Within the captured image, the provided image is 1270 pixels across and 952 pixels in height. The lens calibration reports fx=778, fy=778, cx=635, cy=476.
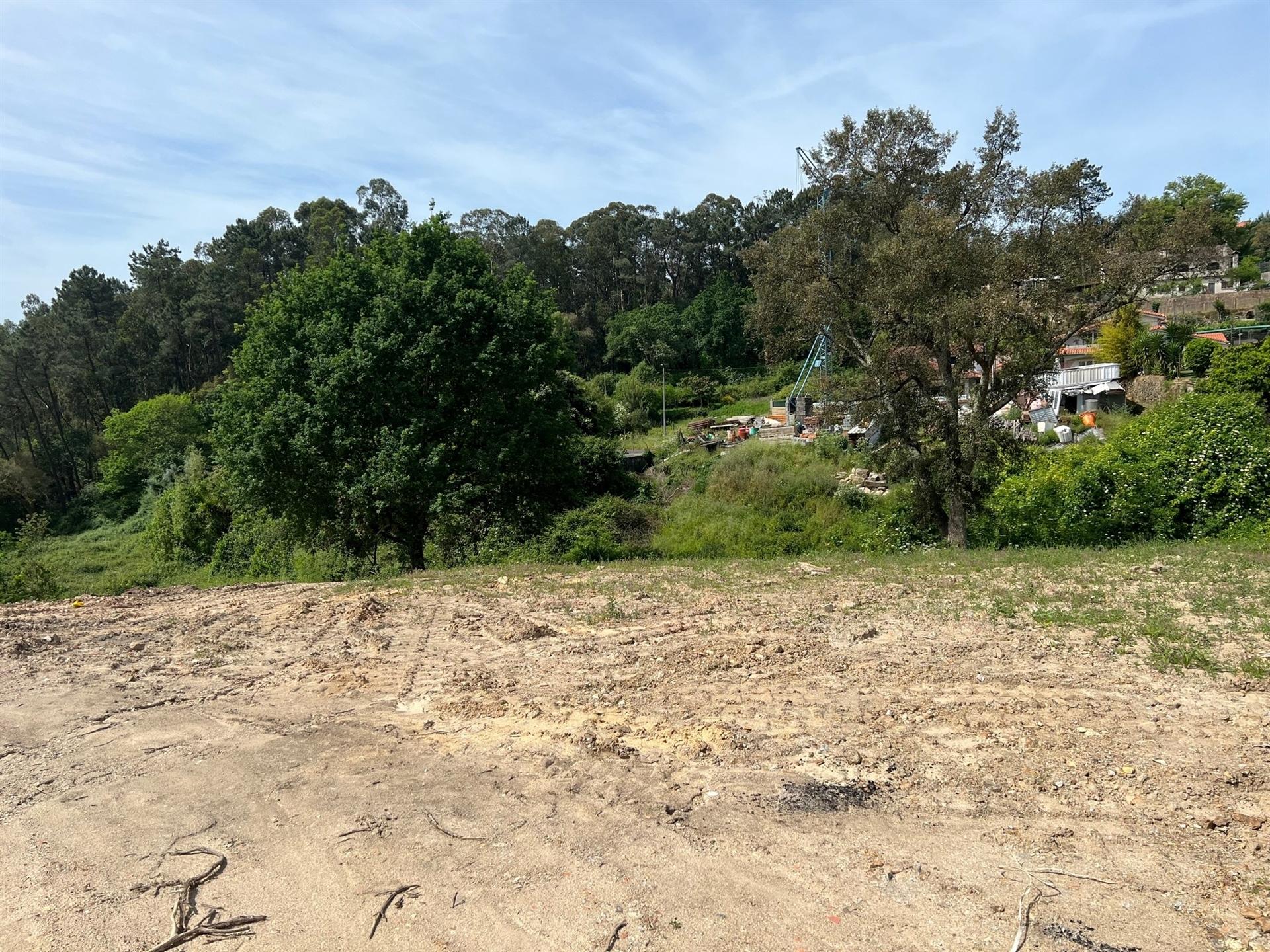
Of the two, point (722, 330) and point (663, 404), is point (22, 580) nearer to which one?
point (663, 404)

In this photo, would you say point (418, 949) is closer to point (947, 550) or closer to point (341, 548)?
point (947, 550)

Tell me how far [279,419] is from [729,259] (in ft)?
191

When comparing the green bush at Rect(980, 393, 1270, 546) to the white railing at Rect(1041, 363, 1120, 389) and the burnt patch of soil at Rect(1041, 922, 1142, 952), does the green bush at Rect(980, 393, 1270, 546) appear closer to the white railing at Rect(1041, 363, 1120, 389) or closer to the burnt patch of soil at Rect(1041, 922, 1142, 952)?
the burnt patch of soil at Rect(1041, 922, 1142, 952)

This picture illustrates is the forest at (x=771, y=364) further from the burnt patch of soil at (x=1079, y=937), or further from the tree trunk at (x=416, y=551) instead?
the burnt patch of soil at (x=1079, y=937)

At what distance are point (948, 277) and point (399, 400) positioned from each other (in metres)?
10.3

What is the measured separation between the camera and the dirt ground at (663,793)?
3379 mm

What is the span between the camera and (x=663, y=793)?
4438mm

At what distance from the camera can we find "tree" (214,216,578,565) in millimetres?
14852

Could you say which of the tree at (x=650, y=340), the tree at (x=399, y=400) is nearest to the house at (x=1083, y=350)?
the tree at (x=650, y=340)

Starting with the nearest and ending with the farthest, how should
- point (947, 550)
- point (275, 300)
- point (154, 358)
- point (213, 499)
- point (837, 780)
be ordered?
point (837, 780) → point (947, 550) → point (275, 300) → point (213, 499) → point (154, 358)

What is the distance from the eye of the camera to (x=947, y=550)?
13.4 metres

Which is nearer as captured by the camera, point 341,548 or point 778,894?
point 778,894

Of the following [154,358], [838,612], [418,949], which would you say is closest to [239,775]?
[418,949]

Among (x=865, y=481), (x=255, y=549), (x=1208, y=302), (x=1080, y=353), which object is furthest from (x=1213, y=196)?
(x=255, y=549)
